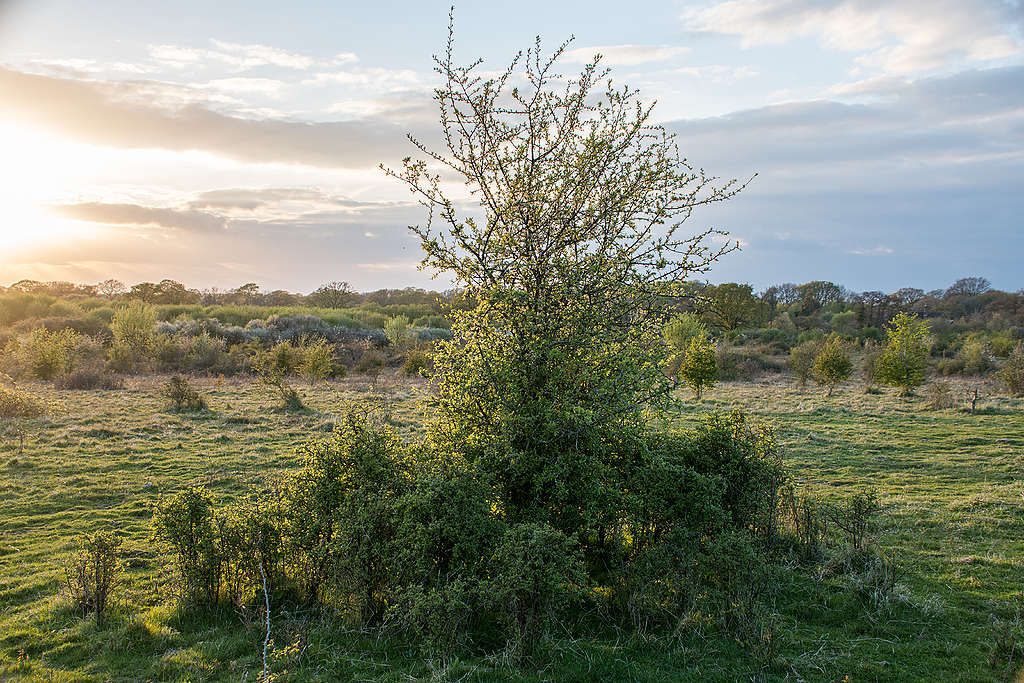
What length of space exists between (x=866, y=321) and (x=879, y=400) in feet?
139

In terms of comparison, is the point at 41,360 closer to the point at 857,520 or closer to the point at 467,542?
the point at 467,542

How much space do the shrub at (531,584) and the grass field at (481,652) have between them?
259 millimetres

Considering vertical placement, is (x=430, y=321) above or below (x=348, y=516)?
above

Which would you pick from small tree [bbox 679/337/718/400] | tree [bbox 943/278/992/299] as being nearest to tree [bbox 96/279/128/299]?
small tree [bbox 679/337/718/400]

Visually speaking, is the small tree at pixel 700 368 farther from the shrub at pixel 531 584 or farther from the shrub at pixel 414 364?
the shrub at pixel 531 584

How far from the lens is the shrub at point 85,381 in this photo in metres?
21.4

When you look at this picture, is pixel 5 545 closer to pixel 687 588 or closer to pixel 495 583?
pixel 495 583

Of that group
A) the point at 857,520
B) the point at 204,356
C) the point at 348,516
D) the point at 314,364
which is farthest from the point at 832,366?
the point at 204,356

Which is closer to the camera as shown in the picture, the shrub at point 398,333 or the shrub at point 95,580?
the shrub at point 95,580

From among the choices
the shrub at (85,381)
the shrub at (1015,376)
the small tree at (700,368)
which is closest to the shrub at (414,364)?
the shrub at (85,381)

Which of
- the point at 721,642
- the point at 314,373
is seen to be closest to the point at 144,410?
the point at 314,373

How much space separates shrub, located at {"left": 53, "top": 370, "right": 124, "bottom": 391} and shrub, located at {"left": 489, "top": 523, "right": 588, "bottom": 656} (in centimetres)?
2259

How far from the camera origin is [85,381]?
21.7 m

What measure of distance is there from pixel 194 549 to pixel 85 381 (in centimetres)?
2053
